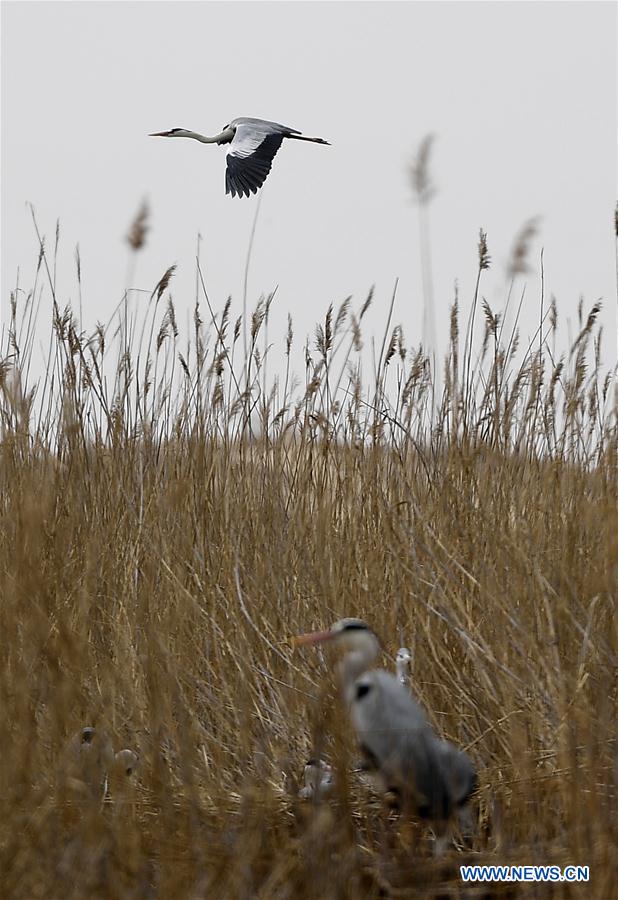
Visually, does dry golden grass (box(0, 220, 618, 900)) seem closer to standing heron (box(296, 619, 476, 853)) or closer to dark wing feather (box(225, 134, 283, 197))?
standing heron (box(296, 619, 476, 853))

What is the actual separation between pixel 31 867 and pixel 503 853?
0.68 metres

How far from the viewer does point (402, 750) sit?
152 centimetres

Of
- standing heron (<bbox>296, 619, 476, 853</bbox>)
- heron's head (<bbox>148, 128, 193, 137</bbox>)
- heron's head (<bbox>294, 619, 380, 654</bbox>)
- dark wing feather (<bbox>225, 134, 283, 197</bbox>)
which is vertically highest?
heron's head (<bbox>148, 128, 193, 137</bbox>)

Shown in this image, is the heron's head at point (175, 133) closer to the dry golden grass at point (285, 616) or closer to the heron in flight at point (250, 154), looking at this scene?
the heron in flight at point (250, 154)

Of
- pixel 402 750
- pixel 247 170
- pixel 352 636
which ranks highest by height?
pixel 247 170

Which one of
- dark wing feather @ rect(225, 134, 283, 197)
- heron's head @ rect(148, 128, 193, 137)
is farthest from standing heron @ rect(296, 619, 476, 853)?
heron's head @ rect(148, 128, 193, 137)

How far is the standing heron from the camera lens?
1528mm

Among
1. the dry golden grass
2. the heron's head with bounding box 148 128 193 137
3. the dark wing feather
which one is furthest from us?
the heron's head with bounding box 148 128 193 137

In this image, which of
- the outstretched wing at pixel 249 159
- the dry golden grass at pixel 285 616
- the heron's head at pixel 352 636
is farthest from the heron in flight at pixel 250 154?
the heron's head at pixel 352 636

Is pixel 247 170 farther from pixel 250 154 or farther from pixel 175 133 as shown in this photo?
pixel 175 133

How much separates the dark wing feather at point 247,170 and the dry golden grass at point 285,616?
6.58 ft

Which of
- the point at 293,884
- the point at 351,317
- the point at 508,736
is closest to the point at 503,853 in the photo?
the point at 293,884

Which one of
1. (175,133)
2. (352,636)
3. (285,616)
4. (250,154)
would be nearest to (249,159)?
(250,154)

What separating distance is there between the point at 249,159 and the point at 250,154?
66 mm
